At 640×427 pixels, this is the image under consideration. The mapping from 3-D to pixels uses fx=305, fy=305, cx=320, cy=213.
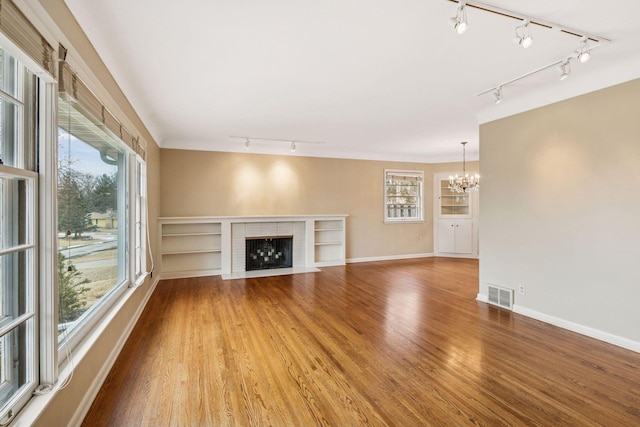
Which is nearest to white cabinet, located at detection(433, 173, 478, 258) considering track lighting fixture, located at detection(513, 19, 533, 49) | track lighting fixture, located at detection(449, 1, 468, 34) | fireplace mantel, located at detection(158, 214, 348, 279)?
fireplace mantel, located at detection(158, 214, 348, 279)

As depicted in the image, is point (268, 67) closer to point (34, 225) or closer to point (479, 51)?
point (479, 51)

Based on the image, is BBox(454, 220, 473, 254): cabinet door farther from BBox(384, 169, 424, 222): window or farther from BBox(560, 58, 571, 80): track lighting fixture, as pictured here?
BBox(560, 58, 571, 80): track lighting fixture

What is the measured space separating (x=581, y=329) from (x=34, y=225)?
15.2 feet

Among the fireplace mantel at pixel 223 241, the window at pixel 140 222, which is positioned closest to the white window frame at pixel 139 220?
the window at pixel 140 222

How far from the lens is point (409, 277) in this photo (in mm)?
5770

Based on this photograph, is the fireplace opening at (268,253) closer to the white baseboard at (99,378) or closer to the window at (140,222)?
the window at (140,222)

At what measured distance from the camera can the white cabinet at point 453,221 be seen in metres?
Answer: 7.80

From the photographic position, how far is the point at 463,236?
7.84 meters

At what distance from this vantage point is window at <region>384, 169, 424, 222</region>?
782cm

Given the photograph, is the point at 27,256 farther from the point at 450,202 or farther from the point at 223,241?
the point at 450,202

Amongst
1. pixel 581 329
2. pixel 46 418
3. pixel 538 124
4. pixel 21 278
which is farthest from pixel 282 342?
pixel 538 124

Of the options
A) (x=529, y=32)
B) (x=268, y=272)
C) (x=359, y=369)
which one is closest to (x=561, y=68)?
(x=529, y=32)

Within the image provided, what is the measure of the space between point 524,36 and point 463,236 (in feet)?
21.0

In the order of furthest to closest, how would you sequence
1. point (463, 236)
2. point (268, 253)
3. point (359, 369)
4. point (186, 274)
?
1. point (463, 236)
2. point (268, 253)
3. point (186, 274)
4. point (359, 369)
